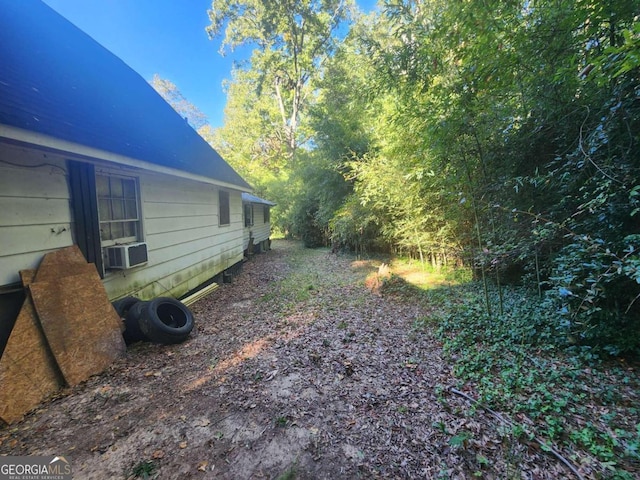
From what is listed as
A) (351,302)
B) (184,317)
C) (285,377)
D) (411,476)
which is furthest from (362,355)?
(184,317)

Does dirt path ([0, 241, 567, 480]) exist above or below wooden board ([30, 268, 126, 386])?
below

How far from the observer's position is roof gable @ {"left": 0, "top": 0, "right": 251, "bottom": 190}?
8.16 ft

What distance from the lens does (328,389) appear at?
8.76ft

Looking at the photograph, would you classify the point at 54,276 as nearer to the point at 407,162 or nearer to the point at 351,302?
the point at 351,302

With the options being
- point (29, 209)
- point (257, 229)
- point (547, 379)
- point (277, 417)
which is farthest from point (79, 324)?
point (257, 229)

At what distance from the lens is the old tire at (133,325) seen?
3.40m

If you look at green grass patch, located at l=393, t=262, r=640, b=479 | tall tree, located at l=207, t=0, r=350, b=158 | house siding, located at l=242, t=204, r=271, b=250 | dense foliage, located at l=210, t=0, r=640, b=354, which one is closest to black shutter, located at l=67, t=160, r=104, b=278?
green grass patch, located at l=393, t=262, r=640, b=479

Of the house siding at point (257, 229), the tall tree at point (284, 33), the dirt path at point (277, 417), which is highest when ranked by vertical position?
the tall tree at point (284, 33)

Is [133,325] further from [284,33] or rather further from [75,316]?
[284,33]

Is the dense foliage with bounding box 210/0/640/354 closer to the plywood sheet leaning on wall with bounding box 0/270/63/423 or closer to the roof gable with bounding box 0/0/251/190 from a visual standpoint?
the roof gable with bounding box 0/0/251/190

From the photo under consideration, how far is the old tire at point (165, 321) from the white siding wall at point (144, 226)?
1.77 ft

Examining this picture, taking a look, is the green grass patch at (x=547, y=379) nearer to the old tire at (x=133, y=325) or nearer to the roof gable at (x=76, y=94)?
the old tire at (x=133, y=325)

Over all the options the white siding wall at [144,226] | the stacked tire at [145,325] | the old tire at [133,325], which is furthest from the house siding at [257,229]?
the old tire at [133,325]

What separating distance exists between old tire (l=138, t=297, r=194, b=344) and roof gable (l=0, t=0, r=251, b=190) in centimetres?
198
